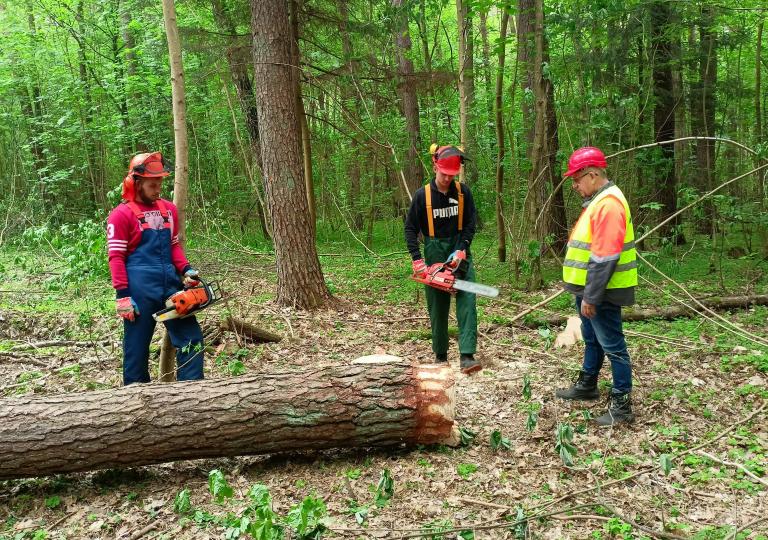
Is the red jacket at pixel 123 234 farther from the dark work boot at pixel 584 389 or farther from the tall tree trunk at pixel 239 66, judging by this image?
the tall tree trunk at pixel 239 66

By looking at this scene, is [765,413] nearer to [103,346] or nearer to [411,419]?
[411,419]

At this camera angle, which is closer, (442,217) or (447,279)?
(447,279)

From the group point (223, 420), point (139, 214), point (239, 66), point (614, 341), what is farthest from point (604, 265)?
point (239, 66)

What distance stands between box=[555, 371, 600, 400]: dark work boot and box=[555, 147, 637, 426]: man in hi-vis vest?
328mm

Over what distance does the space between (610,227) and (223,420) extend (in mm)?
3058

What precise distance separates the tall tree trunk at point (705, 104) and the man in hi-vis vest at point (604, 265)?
5.71 metres

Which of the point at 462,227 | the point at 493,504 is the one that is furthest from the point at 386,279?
the point at 493,504

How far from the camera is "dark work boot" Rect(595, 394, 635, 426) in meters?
4.21

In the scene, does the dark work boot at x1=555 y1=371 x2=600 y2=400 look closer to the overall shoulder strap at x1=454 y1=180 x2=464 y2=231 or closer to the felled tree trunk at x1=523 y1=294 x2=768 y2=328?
the overall shoulder strap at x1=454 y1=180 x2=464 y2=231

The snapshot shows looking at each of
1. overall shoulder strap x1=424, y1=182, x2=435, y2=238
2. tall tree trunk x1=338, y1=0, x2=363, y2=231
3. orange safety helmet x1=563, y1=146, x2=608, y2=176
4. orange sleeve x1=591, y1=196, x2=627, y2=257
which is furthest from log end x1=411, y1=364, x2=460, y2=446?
tall tree trunk x1=338, y1=0, x2=363, y2=231

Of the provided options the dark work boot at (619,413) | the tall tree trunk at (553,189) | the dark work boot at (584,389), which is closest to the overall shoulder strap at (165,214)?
the dark work boot at (584,389)

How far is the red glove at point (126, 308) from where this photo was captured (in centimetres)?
432

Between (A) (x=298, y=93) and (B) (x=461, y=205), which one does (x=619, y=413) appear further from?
(A) (x=298, y=93)

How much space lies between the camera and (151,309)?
452 centimetres
